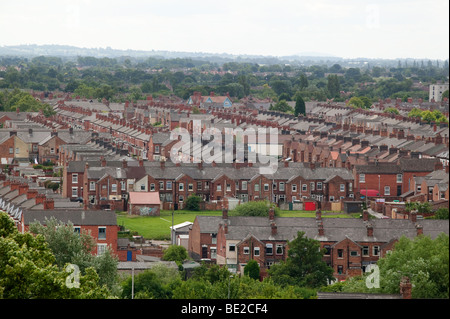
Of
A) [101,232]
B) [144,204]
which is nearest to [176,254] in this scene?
[101,232]

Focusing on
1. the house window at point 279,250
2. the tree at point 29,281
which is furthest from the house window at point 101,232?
the tree at point 29,281

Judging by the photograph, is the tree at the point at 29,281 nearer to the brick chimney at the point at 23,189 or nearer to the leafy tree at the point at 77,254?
the leafy tree at the point at 77,254

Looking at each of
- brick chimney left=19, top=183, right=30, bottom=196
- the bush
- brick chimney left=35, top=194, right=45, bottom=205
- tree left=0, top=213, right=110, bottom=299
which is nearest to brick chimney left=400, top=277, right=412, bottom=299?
tree left=0, top=213, right=110, bottom=299

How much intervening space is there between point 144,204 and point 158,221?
157 inches

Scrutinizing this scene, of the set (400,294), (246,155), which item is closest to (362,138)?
(246,155)

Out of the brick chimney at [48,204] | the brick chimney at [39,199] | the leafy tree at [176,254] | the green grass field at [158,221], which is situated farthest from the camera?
the green grass field at [158,221]

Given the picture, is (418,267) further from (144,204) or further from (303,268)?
(144,204)

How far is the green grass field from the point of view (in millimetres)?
57938

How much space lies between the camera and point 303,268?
4103 cm

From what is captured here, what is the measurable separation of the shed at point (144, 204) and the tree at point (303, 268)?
2551 centimetres

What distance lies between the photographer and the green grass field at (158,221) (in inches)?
2281

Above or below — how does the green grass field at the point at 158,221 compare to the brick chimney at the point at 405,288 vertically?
below

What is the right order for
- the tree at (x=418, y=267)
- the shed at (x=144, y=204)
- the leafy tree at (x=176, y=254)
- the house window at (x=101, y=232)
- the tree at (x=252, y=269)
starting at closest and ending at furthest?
the tree at (x=418, y=267), the tree at (x=252, y=269), the leafy tree at (x=176, y=254), the house window at (x=101, y=232), the shed at (x=144, y=204)

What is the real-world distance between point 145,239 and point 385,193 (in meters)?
24.2
